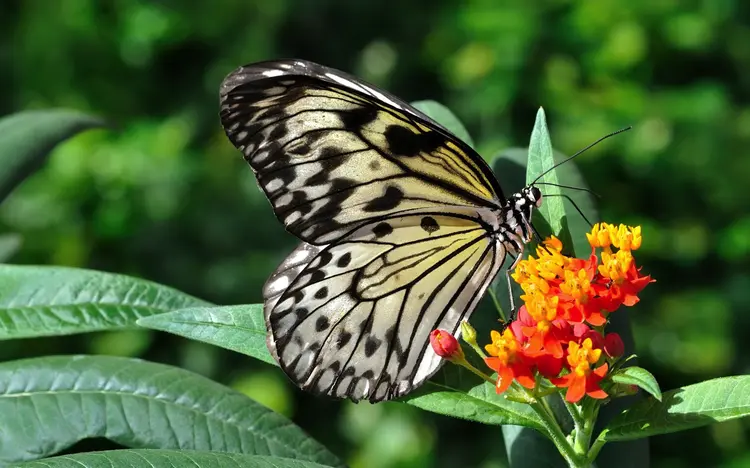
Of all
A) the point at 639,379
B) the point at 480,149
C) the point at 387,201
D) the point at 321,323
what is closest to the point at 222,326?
the point at 321,323

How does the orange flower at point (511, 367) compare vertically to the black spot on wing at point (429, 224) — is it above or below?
below

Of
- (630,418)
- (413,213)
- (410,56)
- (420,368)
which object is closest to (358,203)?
(413,213)

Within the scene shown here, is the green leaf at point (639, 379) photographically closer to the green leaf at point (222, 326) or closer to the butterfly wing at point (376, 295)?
the butterfly wing at point (376, 295)

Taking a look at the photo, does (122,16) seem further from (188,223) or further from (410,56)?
(410,56)

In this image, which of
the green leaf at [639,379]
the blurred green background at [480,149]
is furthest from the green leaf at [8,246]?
the blurred green background at [480,149]

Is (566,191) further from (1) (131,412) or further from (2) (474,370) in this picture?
(1) (131,412)

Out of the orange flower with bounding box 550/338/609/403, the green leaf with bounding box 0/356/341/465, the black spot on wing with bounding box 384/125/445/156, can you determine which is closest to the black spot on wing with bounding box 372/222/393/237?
the black spot on wing with bounding box 384/125/445/156

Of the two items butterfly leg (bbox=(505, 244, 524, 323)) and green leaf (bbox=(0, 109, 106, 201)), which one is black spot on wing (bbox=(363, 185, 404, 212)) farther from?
green leaf (bbox=(0, 109, 106, 201))
